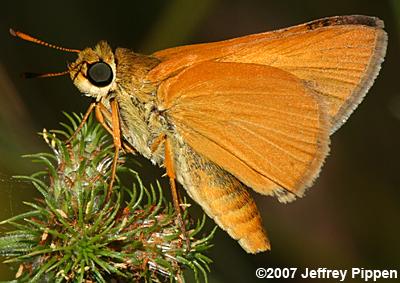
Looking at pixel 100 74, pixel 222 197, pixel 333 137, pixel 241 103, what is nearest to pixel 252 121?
pixel 241 103

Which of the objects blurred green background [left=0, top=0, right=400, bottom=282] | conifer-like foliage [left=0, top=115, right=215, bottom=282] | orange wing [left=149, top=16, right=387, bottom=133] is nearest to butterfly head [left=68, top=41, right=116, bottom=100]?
orange wing [left=149, top=16, right=387, bottom=133]

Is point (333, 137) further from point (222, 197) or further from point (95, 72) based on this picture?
point (95, 72)

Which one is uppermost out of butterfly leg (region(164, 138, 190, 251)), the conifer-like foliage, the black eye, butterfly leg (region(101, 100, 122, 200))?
the black eye

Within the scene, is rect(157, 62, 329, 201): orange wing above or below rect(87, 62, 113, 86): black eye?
below

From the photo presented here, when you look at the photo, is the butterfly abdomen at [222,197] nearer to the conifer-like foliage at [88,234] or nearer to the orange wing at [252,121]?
the orange wing at [252,121]

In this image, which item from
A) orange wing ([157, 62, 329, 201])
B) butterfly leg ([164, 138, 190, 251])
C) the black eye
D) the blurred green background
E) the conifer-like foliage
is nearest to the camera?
the conifer-like foliage

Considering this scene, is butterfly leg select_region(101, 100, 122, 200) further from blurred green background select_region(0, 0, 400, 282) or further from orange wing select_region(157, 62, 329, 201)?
blurred green background select_region(0, 0, 400, 282)
